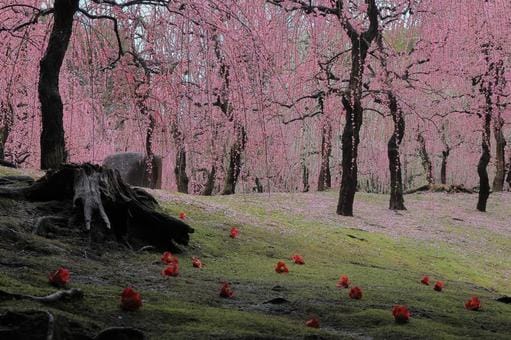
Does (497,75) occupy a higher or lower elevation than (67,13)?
higher

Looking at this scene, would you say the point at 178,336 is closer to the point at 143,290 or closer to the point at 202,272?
the point at 143,290

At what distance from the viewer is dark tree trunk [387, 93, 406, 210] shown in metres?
15.2

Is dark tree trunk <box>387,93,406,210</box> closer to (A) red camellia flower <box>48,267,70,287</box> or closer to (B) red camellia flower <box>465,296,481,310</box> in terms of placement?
(B) red camellia flower <box>465,296,481,310</box>

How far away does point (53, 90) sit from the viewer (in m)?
6.09

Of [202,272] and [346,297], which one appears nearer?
[346,297]

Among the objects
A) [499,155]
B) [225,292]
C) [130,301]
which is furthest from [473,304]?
[499,155]

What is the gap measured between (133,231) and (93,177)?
585 millimetres

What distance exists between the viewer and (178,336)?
219cm

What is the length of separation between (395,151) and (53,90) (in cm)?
1160

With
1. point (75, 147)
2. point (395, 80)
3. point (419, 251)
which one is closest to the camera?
point (419, 251)

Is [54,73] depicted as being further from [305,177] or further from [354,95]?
[305,177]

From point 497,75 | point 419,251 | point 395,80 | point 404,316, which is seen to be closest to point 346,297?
point 404,316

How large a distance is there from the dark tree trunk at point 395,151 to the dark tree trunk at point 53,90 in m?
10.3

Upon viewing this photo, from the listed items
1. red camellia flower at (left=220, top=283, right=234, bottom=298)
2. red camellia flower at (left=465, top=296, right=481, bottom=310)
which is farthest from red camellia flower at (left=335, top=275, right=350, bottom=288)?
red camellia flower at (left=220, top=283, right=234, bottom=298)
